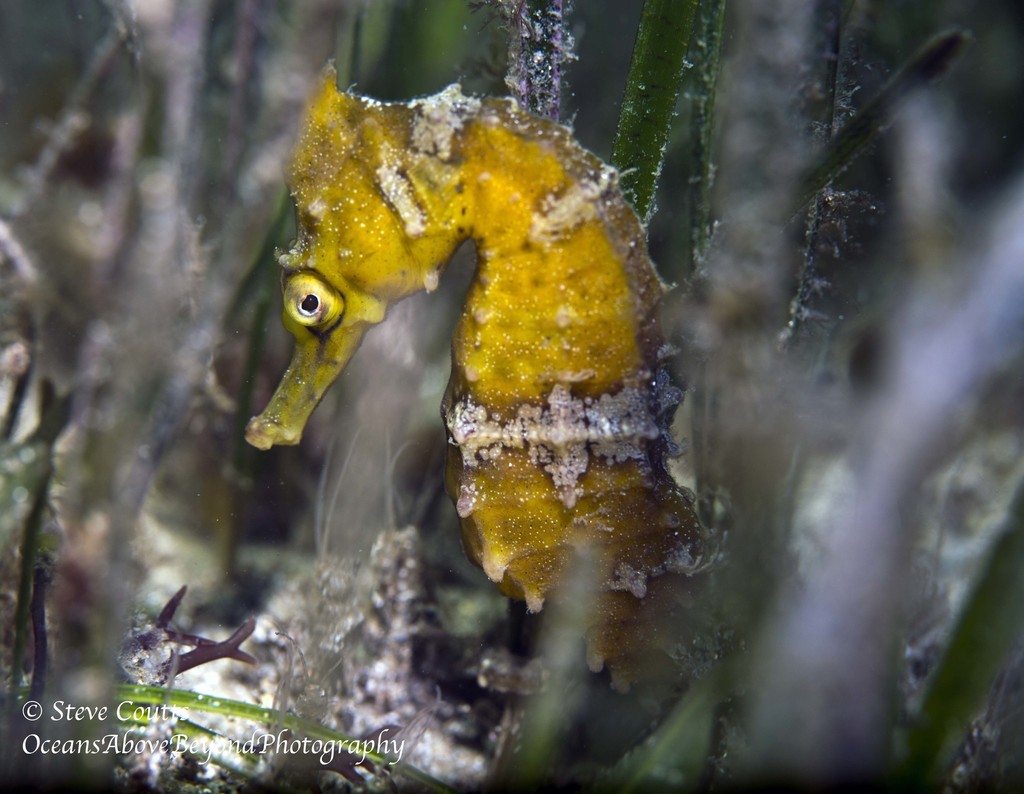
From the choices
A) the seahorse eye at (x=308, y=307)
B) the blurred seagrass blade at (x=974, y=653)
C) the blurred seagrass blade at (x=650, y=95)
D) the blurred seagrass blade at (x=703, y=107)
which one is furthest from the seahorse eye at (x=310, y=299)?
the blurred seagrass blade at (x=974, y=653)

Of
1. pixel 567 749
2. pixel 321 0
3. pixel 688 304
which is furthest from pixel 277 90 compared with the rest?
pixel 567 749

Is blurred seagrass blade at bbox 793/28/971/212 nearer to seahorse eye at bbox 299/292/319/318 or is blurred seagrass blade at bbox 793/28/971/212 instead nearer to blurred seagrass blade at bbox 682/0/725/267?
blurred seagrass blade at bbox 682/0/725/267

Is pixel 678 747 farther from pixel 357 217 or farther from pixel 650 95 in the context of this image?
pixel 650 95

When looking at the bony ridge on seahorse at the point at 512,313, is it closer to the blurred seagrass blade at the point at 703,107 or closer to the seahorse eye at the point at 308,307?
the seahorse eye at the point at 308,307

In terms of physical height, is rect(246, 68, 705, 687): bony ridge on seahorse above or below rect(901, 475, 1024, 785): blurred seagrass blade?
above

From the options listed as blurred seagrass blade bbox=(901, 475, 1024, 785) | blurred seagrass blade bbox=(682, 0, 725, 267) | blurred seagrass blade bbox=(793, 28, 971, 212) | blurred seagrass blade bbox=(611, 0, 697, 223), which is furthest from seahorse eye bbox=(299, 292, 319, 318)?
blurred seagrass blade bbox=(901, 475, 1024, 785)

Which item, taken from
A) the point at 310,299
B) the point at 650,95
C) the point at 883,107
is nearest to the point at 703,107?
the point at 650,95

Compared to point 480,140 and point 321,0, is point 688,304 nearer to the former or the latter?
point 480,140
